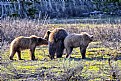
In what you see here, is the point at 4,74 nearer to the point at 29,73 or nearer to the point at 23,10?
→ the point at 29,73

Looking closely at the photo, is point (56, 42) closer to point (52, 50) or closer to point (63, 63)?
point (52, 50)

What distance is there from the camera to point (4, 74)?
8.87 metres

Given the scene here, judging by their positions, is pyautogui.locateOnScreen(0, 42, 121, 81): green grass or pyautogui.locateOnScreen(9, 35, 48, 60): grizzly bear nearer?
pyautogui.locateOnScreen(0, 42, 121, 81): green grass

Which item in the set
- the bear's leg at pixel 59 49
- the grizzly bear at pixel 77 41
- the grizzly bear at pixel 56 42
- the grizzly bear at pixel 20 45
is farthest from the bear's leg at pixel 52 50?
the grizzly bear at pixel 20 45

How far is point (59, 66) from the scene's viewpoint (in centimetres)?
1057

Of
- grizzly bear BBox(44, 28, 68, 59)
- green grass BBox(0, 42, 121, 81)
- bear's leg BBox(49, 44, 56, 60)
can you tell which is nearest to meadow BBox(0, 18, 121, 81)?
green grass BBox(0, 42, 121, 81)

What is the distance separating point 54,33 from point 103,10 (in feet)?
105

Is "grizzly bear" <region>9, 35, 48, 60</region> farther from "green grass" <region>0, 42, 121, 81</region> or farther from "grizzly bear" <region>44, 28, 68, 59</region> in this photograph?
"grizzly bear" <region>44, 28, 68, 59</region>

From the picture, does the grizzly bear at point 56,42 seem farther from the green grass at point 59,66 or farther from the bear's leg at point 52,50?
the green grass at point 59,66

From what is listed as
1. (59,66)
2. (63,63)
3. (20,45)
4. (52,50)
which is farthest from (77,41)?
(63,63)

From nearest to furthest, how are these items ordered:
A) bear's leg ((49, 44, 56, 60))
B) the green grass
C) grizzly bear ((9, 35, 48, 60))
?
1. the green grass
2. grizzly bear ((9, 35, 48, 60))
3. bear's leg ((49, 44, 56, 60))

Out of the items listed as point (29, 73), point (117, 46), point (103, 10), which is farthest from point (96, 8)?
point (29, 73)

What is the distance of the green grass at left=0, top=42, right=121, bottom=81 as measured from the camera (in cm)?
893

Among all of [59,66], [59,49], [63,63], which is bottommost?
[59,49]
